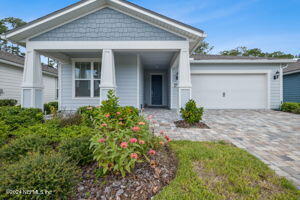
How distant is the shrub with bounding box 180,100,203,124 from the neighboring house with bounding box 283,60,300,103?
9.27 metres

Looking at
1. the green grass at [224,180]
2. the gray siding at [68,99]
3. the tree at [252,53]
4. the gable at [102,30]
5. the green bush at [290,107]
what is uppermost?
the tree at [252,53]

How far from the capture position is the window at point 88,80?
6.92m

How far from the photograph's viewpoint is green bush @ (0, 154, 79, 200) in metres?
1.32

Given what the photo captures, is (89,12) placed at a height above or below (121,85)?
above

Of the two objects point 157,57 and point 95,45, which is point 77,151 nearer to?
point 95,45

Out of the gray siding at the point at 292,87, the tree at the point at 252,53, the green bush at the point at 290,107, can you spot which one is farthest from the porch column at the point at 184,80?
the tree at the point at 252,53

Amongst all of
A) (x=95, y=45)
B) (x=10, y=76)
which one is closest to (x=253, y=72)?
(x=95, y=45)

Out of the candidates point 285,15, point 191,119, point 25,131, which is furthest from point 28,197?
point 285,15

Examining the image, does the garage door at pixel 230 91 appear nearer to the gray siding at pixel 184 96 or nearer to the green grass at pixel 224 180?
the gray siding at pixel 184 96

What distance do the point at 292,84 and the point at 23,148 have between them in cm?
1422

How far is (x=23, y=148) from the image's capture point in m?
2.26

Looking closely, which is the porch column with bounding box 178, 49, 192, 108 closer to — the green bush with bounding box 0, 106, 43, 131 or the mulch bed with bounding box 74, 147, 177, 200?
the mulch bed with bounding box 74, 147, 177, 200

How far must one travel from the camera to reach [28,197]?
4.22ft

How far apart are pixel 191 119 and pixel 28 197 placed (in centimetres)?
422
